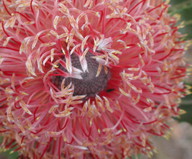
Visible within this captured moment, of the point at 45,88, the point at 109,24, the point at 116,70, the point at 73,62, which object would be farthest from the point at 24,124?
the point at 109,24

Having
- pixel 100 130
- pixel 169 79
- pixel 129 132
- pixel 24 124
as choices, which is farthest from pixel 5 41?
pixel 169 79

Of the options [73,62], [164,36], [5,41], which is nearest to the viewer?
[5,41]

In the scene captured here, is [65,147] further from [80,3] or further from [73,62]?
[80,3]

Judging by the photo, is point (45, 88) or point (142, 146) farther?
point (142, 146)

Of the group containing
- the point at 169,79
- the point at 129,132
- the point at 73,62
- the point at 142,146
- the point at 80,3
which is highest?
the point at 80,3

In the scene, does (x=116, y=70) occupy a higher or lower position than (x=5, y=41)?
lower

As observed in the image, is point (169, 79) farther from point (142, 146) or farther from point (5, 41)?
point (5, 41)

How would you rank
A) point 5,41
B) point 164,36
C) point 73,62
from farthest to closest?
point 164,36, point 73,62, point 5,41
